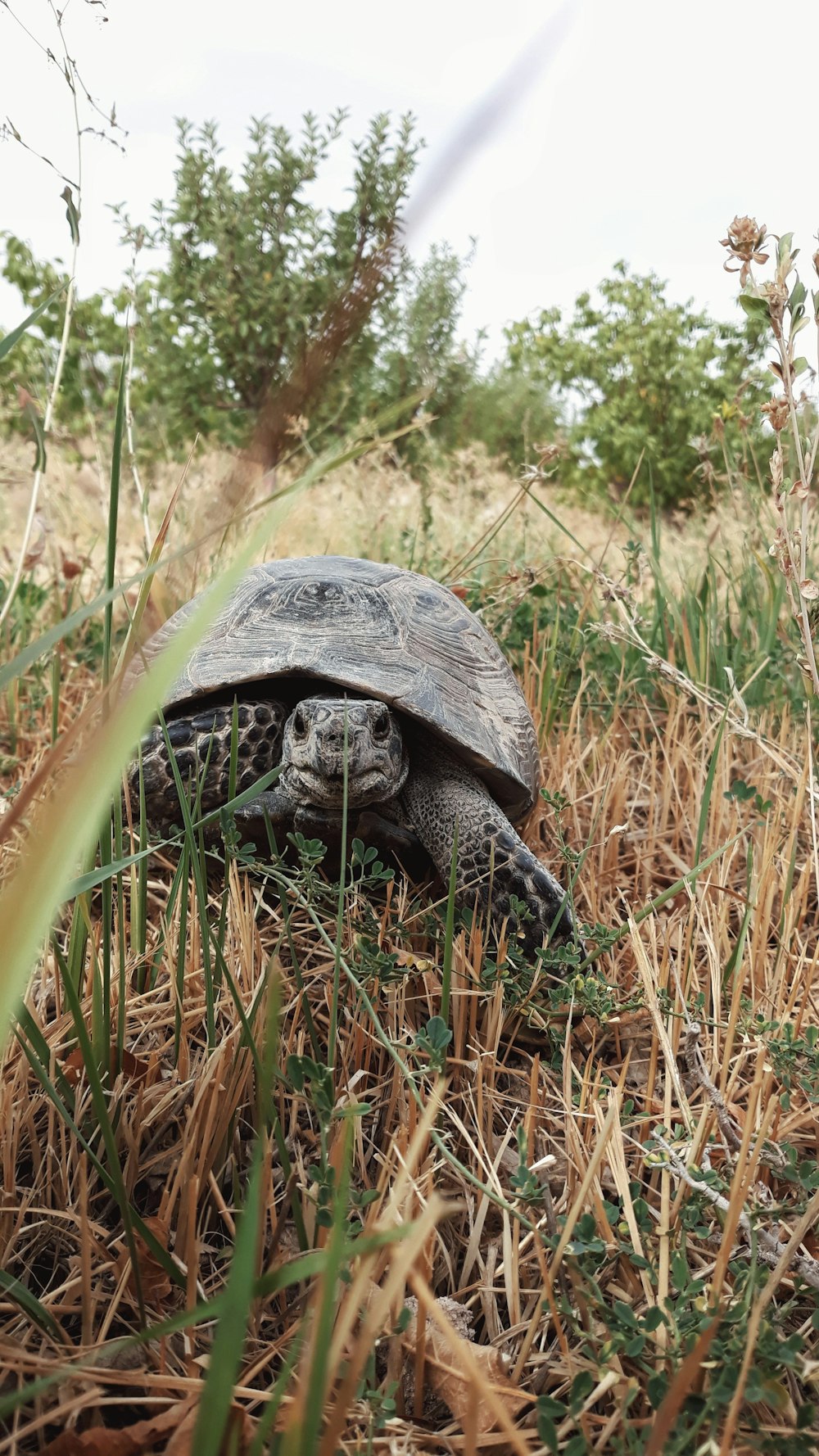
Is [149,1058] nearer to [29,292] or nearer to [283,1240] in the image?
[283,1240]

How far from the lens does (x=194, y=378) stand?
11.0 metres

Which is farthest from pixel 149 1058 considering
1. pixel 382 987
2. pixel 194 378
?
pixel 194 378

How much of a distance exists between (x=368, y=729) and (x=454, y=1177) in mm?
849

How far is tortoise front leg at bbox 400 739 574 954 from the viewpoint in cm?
178

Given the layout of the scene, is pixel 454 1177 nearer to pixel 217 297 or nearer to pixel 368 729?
pixel 368 729

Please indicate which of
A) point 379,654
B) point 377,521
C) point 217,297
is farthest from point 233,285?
point 379,654

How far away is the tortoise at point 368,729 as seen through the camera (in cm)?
184

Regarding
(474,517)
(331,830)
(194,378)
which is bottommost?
(331,830)

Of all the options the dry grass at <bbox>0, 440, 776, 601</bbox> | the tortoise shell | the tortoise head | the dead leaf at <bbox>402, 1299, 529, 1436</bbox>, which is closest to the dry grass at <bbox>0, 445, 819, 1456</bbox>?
the dead leaf at <bbox>402, 1299, 529, 1436</bbox>

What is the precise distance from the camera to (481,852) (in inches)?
73.8

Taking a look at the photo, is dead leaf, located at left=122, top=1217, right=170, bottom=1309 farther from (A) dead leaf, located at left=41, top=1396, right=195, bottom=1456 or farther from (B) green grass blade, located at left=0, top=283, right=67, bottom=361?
(B) green grass blade, located at left=0, top=283, right=67, bottom=361

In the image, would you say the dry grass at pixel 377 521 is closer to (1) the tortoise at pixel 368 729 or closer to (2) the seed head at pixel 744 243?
(1) the tortoise at pixel 368 729

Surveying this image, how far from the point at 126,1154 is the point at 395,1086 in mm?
374

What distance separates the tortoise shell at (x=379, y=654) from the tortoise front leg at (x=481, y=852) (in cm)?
9
